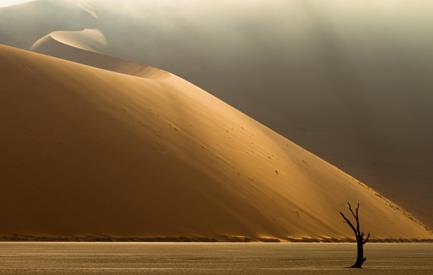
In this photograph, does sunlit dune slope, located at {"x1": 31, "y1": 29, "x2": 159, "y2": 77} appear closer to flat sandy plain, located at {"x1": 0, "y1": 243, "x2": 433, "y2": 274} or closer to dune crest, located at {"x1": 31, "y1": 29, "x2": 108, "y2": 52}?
dune crest, located at {"x1": 31, "y1": 29, "x2": 108, "y2": 52}

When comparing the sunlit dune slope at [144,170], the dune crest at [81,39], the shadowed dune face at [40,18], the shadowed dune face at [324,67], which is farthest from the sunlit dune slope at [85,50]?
the sunlit dune slope at [144,170]

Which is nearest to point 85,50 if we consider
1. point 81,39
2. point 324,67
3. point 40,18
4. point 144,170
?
point 81,39

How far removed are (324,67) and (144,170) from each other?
5818 centimetres

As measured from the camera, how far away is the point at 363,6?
120625 mm

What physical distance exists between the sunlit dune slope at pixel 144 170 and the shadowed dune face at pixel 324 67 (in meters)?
16.5

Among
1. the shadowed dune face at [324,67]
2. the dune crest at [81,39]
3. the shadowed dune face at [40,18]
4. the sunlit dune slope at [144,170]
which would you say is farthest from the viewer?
the shadowed dune face at [40,18]

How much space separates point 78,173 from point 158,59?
67.4 metres

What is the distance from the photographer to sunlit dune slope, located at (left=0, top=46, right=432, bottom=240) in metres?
48.4

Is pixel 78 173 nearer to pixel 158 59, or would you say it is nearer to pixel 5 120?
pixel 5 120

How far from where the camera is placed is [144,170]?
53344 millimetres

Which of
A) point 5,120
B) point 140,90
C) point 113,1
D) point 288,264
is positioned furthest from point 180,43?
point 288,264

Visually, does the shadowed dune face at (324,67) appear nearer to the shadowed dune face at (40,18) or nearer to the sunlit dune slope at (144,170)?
the shadowed dune face at (40,18)

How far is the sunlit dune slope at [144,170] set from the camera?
48406mm

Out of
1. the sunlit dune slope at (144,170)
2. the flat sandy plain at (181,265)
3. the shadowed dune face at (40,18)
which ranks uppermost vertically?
the flat sandy plain at (181,265)
